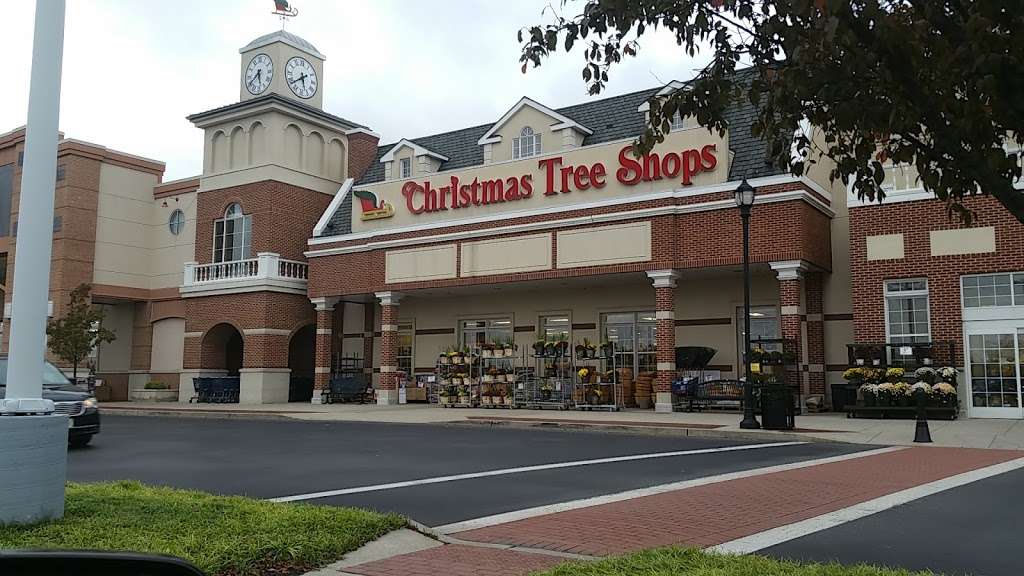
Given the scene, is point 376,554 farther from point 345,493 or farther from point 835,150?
point 835,150

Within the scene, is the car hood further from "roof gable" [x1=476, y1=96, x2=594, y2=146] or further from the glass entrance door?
the glass entrance door

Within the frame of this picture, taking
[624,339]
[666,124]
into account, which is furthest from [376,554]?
[624,339]

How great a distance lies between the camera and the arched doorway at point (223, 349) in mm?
33156

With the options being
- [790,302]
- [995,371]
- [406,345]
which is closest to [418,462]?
[790,302]

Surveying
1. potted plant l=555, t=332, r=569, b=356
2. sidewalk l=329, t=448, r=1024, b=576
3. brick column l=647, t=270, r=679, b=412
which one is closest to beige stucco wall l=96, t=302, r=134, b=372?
potted plant l=555, t=332, r=569, b=356

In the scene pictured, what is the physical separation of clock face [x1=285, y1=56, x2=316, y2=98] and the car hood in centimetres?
2135

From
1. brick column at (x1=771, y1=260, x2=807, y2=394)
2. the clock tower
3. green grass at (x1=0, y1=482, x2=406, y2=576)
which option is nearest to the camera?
green grass at (x1=0, y1=482, x2=406, y2=576)

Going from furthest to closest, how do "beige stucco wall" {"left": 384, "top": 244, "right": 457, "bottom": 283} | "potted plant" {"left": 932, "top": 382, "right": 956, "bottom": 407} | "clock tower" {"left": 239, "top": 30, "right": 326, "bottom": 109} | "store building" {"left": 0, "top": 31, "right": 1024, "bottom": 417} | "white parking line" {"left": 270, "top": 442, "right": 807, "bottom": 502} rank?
1. "clock tower" {"left": 239, "top": 30, "right": 326, "bottom": 109}
2. "beige stucco wall" {"left": 384, "top": 244, "right": 457, "bottom": 283}
3. "store building" {"left": 0, "top": 31, "right": 1024, "bottom": 417}
4. "potted plant" {"left": 932, "top": 382, "right": 956, "bottom": 407}
5. "white parking line" {"left": 270, "top": 442, "right": 807, "bottom": 502}

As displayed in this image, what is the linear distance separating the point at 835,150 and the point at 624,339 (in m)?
21.4

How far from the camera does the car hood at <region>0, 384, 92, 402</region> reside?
13.9m

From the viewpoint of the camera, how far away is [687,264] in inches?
906

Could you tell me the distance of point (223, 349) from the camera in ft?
111

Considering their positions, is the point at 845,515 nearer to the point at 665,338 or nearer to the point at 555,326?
the point at 665,338

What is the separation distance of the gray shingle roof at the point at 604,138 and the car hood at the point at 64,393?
47.3ft
